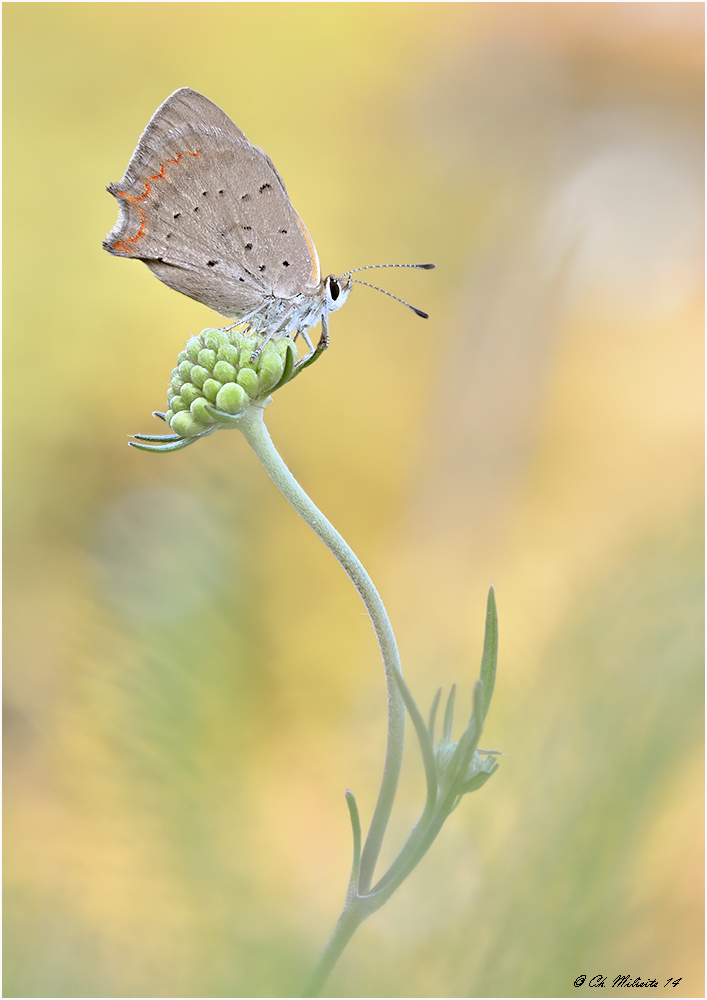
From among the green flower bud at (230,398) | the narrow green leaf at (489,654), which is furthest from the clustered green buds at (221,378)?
the narrow green leaf at (489,654)

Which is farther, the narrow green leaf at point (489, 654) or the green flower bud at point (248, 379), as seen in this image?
the green flower bud at point (248, 379)

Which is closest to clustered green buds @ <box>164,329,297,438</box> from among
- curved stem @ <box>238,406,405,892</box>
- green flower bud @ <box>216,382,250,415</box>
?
green flower bud @ <box>216,382,250,415</box>

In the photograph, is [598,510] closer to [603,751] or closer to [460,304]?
[460,304]

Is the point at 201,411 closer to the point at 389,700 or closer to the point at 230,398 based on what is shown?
the point at 230,398

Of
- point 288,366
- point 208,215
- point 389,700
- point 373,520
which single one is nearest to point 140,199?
point 208,215

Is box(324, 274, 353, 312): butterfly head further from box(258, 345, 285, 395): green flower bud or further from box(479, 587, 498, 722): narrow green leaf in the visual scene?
box(479, 587, 498, 722): narrow green leaf

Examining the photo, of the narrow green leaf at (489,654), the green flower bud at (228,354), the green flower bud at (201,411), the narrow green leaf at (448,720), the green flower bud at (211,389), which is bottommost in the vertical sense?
the narrow green leaf at (448,720)

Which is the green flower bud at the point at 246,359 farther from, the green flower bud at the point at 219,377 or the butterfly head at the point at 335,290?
the butterfly head at the point at 335,290

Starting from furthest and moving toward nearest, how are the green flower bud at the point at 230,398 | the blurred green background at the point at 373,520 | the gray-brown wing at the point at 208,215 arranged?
the gray-brown wing at the point at 208,215 → the green flower bud at the point at 230,398 → the blurred green background at the point at 373,520
